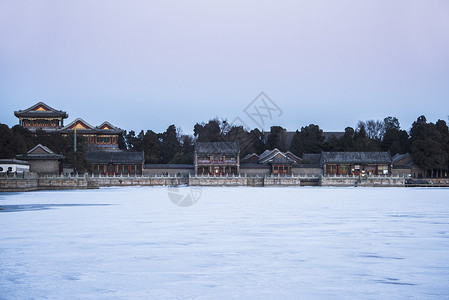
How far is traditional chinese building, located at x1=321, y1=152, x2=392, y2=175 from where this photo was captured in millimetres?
64375

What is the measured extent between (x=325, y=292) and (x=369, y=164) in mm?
57546

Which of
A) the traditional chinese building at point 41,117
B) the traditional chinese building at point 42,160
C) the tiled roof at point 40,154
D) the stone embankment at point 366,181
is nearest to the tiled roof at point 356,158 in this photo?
the stone embankment at point 366,181

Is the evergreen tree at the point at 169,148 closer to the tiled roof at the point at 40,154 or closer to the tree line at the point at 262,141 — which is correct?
the tree line at the point at 262,141

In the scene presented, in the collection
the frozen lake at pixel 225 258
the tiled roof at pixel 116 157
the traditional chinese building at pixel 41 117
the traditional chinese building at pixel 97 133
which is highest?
the traditional chinese building at pixel 41 117

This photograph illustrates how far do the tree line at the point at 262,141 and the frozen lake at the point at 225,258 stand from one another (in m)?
37.1

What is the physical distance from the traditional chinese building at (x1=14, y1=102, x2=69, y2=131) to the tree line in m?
8.44

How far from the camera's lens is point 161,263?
11.6 m

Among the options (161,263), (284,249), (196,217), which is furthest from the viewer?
(196,217)

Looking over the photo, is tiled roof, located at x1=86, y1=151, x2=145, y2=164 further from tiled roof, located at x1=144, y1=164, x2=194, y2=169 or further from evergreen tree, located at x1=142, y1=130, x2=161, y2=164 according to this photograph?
evergreen tree, located at x1=142, y1=130, x2=161, y2=164

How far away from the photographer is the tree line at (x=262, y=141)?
62031 mm

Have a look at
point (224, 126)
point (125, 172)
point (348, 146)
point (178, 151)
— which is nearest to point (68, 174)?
point (125, 172)

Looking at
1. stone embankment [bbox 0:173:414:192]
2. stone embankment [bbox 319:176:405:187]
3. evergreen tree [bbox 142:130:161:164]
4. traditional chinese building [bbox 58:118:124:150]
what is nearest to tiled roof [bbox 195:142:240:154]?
stone embankment [bbox 0:173:414:192]

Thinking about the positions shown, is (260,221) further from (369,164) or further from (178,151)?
(178,151)

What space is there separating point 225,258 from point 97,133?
63940 millimetres
